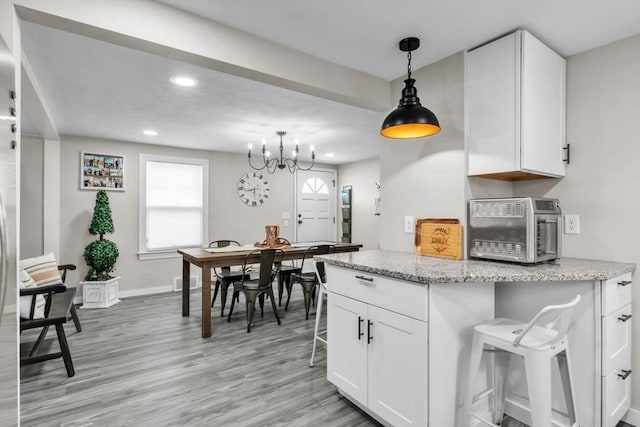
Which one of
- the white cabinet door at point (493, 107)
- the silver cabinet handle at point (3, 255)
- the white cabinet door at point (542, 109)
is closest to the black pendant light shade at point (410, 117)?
the white cabinet door at point (493, 107)

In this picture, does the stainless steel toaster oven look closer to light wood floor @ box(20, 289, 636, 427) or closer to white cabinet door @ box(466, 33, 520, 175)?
white cabinet door @ box(466, 33, 520, 175)

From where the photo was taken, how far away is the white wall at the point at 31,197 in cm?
432

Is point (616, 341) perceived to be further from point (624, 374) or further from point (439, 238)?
point (439, 238)

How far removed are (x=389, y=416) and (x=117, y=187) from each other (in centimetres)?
483

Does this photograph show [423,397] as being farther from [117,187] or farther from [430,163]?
[117,187]

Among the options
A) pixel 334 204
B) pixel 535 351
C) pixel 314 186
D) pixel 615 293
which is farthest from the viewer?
pixel 334 204

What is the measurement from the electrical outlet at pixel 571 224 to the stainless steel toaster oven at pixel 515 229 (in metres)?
0.15

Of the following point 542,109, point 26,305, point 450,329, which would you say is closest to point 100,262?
point 26,305

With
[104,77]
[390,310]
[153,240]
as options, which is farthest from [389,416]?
[153,240]

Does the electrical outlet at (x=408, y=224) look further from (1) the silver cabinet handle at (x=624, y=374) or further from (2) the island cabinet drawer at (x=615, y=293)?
(1) the silver cabinet handle at (x=624, y=374)

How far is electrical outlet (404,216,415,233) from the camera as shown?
2561 millimetres

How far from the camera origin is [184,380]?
247 cm

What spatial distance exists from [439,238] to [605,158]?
112 centimetres

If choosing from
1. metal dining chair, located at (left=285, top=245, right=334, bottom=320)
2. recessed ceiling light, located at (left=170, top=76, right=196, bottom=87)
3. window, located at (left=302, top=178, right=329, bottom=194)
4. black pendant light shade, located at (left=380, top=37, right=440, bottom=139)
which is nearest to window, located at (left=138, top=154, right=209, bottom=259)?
window, located at (left=302, top=178, right=329, bottom=194)
